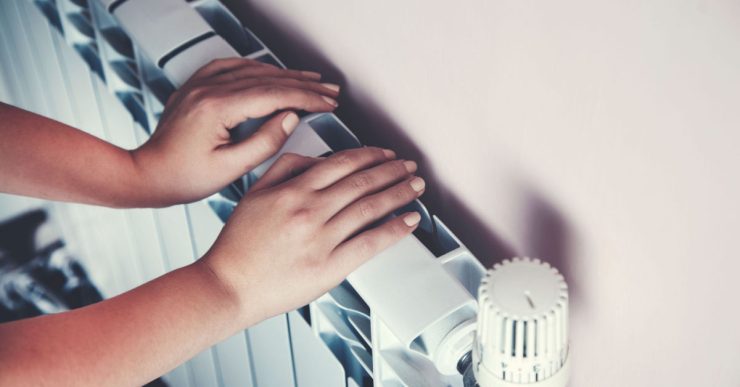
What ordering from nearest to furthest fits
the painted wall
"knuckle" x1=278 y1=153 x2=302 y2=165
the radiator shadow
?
the painted wall
the radiator shadow
"knuckle" x1=278 y1=153 x2=302 y2=165

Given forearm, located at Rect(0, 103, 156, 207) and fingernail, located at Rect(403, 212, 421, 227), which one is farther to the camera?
forearm, located at Rect(0, 103, 156, 207)

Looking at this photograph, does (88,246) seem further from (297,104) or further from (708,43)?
(708,43)

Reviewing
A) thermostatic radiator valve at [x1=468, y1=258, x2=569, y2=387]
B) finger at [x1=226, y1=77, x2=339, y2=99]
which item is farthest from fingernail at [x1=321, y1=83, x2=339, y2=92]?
thermostatic radiator valve at [x1=468, y1=258, x2=569, y2=387]

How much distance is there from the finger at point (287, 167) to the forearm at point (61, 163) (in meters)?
0.12

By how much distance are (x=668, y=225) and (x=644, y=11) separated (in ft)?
0.31

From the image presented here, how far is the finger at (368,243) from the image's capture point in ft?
1.53

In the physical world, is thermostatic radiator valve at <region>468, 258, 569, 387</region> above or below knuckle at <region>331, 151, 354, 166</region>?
below

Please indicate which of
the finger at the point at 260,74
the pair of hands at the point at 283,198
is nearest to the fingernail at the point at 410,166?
the pair of hands at the point at 283,198

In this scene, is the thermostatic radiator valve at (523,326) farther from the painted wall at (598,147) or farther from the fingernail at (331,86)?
the fingernail at (331,86)

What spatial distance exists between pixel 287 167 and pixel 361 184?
54mm

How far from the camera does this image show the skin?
1.49ft

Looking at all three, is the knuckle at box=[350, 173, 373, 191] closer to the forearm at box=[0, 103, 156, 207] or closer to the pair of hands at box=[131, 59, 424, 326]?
the pair of hands at box=[131, 59, 424, 326]

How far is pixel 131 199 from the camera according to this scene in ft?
1.94

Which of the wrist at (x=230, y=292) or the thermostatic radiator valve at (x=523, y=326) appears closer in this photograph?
the thermostatic radiator valve at (x=523, y=326)
